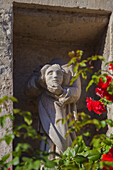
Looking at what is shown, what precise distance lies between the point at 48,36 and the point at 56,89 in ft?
2.43

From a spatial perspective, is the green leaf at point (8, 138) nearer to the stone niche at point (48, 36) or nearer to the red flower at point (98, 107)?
the red flower at point (98, 107)

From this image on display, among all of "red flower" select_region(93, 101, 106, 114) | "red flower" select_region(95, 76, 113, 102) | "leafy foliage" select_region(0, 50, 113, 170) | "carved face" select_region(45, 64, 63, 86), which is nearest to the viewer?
"leafy foliage" select_region(0, 50, 113, 170)

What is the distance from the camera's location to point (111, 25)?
125 inches

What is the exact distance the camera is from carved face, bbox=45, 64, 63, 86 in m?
2.90

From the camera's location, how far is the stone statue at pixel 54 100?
2.85m

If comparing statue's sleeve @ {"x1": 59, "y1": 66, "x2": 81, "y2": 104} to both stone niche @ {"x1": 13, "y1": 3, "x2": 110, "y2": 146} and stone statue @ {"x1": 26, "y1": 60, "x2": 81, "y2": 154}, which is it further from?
stone niche @ {"x1": 13, "y1": 3, "x2": 110, "y2": 146}

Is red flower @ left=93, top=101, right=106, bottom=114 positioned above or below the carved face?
below

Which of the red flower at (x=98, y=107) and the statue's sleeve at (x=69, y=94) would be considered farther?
the statue's sleeve at (x=69, y=94)

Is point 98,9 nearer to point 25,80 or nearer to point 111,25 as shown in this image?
point 111,25

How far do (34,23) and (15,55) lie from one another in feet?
1.26

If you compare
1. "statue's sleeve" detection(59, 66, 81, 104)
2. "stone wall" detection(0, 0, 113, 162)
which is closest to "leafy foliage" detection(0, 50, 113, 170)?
"statue's sleeve" detection(59, 66, 81, 104)

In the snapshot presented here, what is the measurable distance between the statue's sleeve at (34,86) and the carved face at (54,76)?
0.09 m

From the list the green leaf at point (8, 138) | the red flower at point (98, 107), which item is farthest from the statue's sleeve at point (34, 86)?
the green leaf at point (8, 138)

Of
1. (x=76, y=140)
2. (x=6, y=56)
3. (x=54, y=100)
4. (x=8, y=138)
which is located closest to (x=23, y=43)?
(x=6, y=56)
